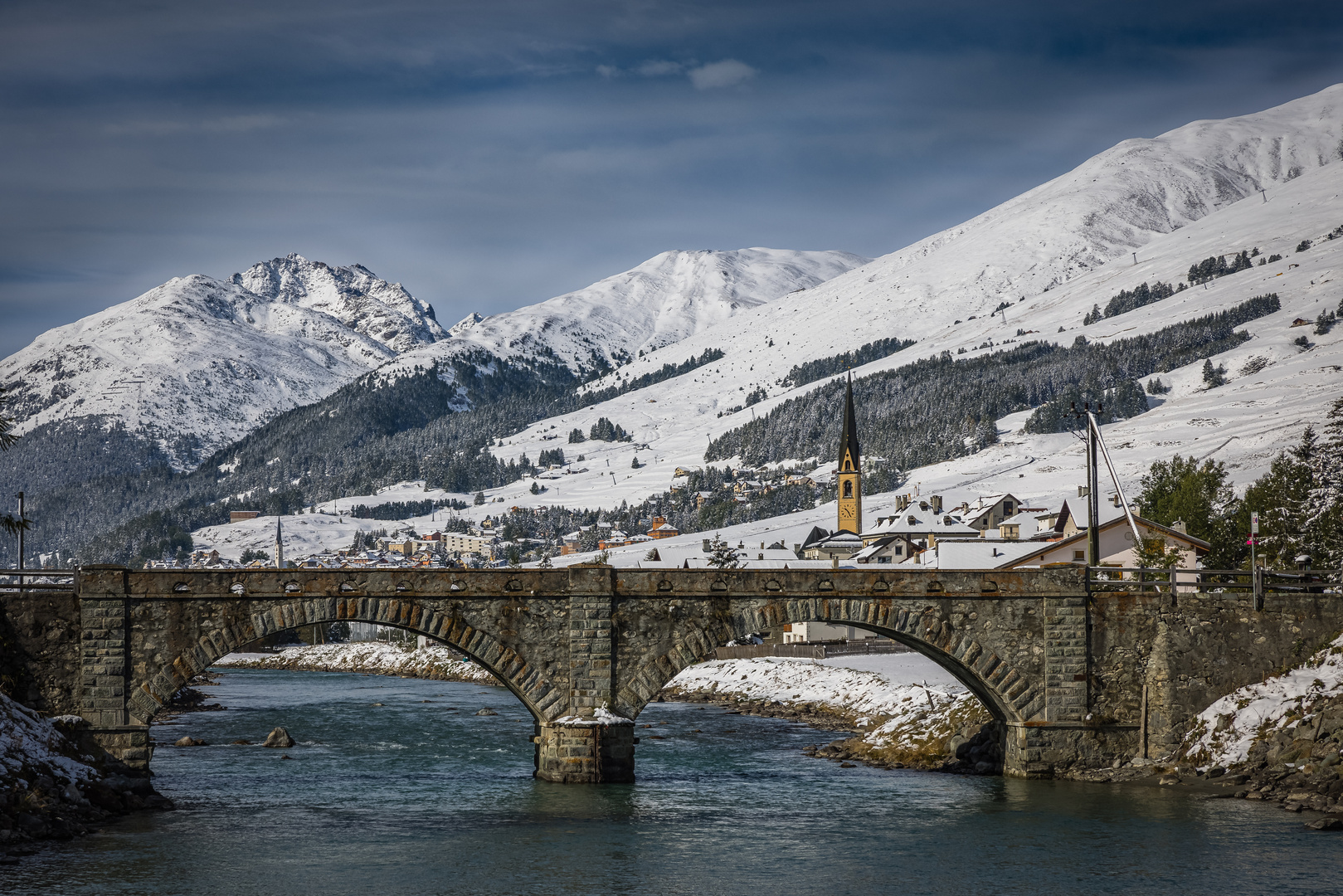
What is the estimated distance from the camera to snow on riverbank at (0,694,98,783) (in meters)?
37.5

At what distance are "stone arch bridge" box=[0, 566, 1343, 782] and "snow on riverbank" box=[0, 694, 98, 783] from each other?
5.17 ft

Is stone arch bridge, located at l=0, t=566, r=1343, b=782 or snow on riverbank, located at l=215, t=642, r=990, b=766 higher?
stone arch bridge, located at l=0, t=566, r=1343, b=782

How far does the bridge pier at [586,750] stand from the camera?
45188mm

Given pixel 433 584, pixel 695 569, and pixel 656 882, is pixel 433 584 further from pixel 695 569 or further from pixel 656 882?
pixel 656 882

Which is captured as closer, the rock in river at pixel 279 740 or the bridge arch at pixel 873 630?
the bridge arch at pixel 873 630

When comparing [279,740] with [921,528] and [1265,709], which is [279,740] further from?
[921,528]

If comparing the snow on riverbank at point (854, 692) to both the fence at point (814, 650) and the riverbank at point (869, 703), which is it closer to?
the riverbank at point (869, 703)

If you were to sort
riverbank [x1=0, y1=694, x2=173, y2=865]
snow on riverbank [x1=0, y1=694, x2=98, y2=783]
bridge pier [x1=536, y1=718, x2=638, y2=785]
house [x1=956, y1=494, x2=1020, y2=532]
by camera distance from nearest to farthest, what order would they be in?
riverbank [x1=0, y1=694, x2=173, y2=865]
snow on riverbank [x1=0, y1=694, x2=98, y2=783]
bridge pier [x1=536, y1=718, x2=638, y2=785]
house [x1=956, y1=494, x2=1020, y2=532]

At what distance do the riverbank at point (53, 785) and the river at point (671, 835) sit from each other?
3.61ft

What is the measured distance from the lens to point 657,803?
44.6 meters

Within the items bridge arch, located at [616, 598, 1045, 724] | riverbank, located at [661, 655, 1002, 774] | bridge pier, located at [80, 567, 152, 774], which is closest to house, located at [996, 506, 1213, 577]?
riverbank, located at [661, 655, 1002, 774]

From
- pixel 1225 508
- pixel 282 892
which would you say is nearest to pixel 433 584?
pixel 282 892

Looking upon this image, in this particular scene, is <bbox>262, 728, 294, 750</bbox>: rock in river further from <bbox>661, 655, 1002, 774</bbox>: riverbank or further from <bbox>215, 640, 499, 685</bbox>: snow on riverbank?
<bbox>215, 640, 499, 685</bbox>: snow on riverbank

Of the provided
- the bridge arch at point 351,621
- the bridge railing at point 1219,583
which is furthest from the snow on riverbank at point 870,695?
the bridge arch at point 351,621
